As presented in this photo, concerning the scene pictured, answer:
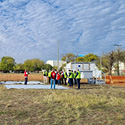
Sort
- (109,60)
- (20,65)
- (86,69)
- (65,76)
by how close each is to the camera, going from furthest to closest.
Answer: (20,65), (109,60), (86,69), (65,76)

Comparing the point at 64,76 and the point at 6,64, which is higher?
the point at 6,64

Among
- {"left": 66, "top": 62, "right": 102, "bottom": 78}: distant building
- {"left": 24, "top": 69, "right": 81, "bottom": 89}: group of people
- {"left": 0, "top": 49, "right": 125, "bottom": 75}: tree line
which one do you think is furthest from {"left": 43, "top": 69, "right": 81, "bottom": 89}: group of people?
{"left": 0, "top": 49, "right": 125, "bottom": 75}: tree line

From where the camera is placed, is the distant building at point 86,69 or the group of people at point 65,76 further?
the distant building at point 86,69

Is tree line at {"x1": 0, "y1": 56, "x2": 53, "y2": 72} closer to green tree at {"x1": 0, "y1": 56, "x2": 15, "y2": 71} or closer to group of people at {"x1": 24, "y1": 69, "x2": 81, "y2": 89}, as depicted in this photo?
green tree at {"x1": 0, "y1": 56, "x2": 15, "y2": 71}

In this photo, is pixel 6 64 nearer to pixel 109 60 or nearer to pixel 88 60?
pixel 88 60

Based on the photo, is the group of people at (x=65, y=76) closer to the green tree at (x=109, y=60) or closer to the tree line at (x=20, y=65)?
the green tree at (x=109, y=60)

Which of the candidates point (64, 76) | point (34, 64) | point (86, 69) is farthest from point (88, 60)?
point (64, 76)

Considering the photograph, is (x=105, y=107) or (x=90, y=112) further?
(x=105, y=107)

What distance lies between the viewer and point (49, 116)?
7395 mm

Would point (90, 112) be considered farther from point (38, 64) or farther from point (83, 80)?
point (38, 64)

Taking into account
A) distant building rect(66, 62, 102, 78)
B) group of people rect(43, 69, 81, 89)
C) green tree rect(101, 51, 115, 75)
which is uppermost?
green tree rect(101, 51, 115, 75)

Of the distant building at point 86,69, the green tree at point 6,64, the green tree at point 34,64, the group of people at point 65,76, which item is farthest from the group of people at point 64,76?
the green tree at point 34,64

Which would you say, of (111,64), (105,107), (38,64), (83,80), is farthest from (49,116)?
(38,64)

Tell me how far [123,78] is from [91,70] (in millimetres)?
4784
